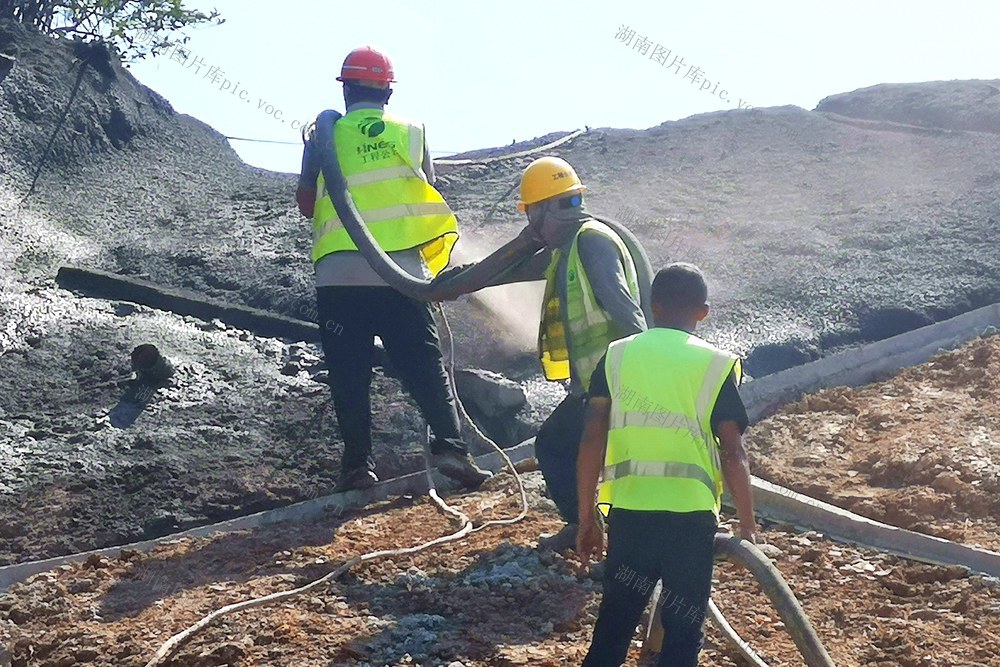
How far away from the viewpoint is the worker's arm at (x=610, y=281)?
15.8 feet

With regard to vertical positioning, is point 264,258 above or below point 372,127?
below

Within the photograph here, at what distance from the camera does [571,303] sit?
5.11 metres

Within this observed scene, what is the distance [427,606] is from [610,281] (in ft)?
4.87

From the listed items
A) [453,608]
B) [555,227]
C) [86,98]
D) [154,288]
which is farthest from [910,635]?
[86,98]

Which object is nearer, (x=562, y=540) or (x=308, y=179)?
(x=562, y=540)

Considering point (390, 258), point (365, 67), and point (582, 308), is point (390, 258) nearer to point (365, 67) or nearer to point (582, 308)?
point (365, 67)

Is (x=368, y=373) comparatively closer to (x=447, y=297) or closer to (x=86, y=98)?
(x=447, y=297)

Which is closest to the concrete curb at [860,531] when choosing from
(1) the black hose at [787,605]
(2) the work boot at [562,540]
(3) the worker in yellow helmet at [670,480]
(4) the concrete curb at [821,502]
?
(4) the concrete curb at [821,502]

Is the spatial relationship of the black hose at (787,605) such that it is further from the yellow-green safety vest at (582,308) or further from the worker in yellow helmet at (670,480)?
the yellow-green safety vest at (582,308)

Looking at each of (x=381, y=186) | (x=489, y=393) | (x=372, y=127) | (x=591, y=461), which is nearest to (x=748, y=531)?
(x=591, y=461)

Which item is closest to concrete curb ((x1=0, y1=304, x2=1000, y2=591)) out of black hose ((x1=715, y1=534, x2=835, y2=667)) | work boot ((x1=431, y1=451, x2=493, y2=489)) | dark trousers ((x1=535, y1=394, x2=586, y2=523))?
work boot ((x1=431, y1=451, x2=493, y2=489))

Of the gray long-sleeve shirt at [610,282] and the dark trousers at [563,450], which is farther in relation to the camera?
the dark trousers at [563,450]

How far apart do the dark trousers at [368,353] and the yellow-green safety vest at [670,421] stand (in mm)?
2700

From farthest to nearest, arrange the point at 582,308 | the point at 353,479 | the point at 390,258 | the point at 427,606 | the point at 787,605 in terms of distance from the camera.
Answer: the point at 353,479 → the point at 390,258 → the point at 582,308 → the point at 427,606 → the point at 787,605
